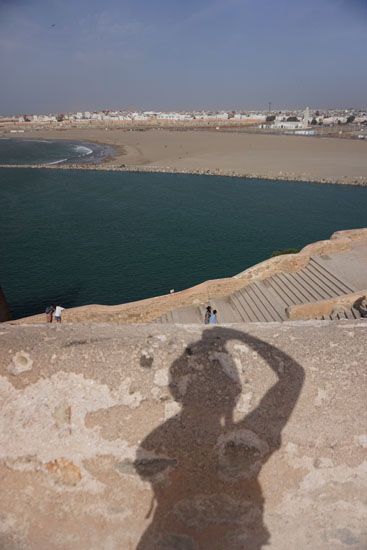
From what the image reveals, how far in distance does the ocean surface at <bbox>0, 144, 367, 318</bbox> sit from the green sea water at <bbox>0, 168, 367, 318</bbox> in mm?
51

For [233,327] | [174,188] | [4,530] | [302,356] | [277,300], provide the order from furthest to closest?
1. [174,188]
2. [277,300]
3. [233,327]
4. [302,356]
5. [4,530]

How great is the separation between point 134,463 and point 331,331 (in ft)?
6.74

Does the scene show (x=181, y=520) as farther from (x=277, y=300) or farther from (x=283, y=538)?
(x=277, y=300)

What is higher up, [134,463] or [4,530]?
[134,463]

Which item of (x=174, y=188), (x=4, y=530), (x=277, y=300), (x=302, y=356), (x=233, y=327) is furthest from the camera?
(x=174, y=188)

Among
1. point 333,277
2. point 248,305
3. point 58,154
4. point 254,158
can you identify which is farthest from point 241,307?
point 58,154

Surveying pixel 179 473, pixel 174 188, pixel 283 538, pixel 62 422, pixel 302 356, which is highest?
pixel 302 356

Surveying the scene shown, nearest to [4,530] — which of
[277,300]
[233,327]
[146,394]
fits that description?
[146,394]

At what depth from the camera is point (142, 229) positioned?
23.8m

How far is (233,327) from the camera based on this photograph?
380 centimetres

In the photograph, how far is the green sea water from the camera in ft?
52.9

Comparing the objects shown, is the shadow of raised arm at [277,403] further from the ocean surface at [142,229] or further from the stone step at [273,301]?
the ocean surface at [142,229]

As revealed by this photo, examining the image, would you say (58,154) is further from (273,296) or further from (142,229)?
(273,296)

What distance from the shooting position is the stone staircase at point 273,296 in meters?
9.35
